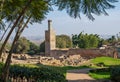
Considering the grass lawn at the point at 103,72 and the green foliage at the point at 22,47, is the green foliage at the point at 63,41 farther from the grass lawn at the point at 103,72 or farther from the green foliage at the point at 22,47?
the grass lawn at the point at 103,72

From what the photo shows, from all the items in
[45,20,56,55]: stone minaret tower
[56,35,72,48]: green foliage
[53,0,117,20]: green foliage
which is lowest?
[53,0,117,20]: green foliage

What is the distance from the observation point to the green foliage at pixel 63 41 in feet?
290

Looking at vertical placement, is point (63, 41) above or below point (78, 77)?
above

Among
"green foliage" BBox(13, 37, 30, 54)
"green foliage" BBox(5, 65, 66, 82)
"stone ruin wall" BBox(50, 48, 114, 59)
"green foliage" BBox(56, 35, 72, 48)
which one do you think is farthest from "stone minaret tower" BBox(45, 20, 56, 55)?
"green foliage" BBox(5, 65, 66, 82)

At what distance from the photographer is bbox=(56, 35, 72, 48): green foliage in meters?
88.2

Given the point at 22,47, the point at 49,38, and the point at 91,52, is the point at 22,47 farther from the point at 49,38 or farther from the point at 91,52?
the point at 91,52

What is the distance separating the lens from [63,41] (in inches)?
3506

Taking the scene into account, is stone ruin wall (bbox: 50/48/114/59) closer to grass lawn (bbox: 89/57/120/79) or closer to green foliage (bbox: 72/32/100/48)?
grass lawn (bbox: 89/57/120/79)

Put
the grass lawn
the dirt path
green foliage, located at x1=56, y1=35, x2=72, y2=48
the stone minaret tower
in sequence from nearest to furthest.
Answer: the dirt path → the grass lawn → the stone minaret tower → green foliage, located at x1=56, y1=35, x2=72, y2=48

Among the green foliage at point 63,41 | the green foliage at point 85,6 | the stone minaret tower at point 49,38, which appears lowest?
the green foliage at point 85,6

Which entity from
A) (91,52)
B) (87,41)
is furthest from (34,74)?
(87,41)

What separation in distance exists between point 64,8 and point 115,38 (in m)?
81.2

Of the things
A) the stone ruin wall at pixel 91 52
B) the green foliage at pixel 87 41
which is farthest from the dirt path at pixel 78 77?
the green foliage at pixel 87 41

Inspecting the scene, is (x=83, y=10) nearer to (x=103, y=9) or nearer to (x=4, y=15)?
(x=103, y=9)
